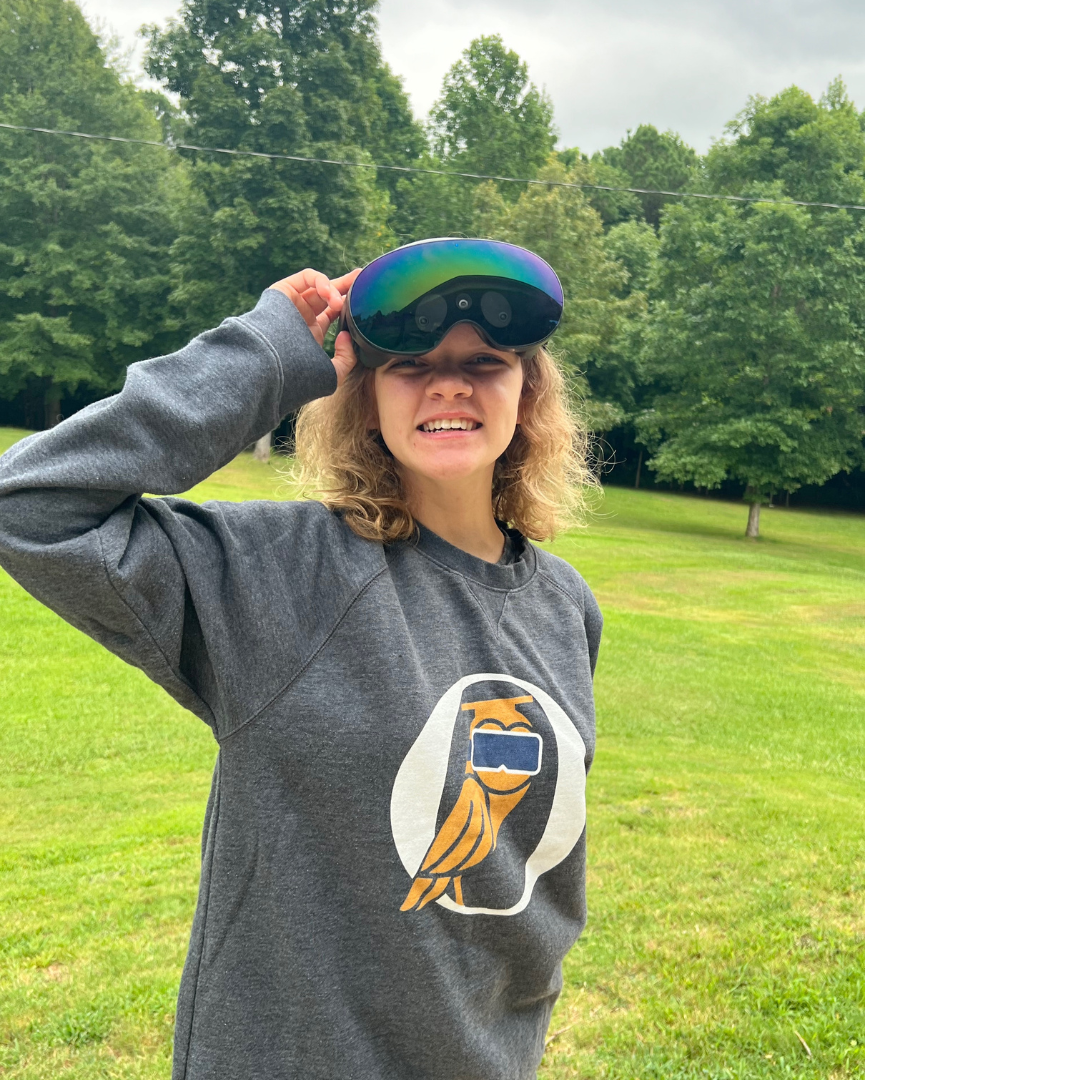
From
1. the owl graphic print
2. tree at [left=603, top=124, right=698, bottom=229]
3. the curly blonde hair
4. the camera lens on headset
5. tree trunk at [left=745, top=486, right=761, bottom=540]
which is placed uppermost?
tree at [left=603, top=124, right=698, bottom=229]

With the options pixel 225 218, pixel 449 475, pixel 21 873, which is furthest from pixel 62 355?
pixel 449 475

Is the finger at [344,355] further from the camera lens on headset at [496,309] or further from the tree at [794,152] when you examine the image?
the tree at [794,152]

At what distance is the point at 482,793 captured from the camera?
4.67ft

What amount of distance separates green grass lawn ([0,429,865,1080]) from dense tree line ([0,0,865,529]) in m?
16.2

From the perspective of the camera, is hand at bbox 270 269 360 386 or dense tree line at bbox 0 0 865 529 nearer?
hand at bbox 270 269 360 386

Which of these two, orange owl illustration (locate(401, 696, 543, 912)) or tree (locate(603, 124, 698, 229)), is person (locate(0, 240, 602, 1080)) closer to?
orange owl illustration (locate(401, 696, 543, 912))

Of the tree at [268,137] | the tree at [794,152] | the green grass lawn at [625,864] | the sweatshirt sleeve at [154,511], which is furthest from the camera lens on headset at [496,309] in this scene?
the tree at [794,152]

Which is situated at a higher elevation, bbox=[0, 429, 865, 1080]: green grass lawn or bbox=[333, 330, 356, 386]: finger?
bbox=[333, 330, 356, 386]: finger

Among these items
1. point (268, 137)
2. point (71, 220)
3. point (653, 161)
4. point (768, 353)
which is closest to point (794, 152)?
point (768, 353)

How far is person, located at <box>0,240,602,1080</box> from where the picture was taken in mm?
1291

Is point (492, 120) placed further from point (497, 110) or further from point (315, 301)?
point (315, 301)

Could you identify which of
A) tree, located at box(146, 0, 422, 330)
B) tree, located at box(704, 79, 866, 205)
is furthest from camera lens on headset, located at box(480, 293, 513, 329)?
tree, located at box(704, 79, 866, 205)

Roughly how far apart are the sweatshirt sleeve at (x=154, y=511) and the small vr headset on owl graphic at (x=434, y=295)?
0.16 m
